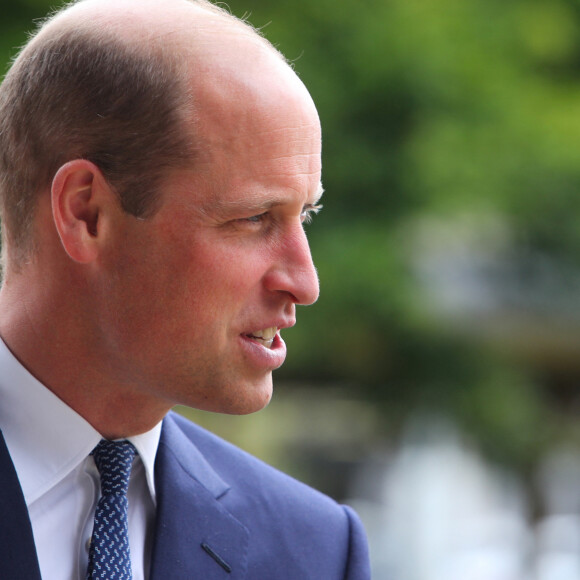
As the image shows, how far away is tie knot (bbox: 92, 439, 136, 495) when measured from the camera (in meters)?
2.29

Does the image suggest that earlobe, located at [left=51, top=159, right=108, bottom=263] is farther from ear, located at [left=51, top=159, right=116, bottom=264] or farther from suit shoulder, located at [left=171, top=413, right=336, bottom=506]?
suit shoulder, located at [left=171, top=413, right=336, bottom=506]

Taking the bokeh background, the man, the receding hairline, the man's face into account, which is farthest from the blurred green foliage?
the man's face

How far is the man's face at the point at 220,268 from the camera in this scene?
2211 mm

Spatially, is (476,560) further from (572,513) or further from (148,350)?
(148,350)

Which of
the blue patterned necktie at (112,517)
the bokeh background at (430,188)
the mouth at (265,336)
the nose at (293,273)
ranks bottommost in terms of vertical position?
the bokeh background at (430,188)

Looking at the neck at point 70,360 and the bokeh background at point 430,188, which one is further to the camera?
the bokeh background at point 430,188

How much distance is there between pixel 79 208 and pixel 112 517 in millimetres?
661

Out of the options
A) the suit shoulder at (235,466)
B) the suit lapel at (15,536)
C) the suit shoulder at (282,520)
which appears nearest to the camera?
the suit lapel at (15,536)

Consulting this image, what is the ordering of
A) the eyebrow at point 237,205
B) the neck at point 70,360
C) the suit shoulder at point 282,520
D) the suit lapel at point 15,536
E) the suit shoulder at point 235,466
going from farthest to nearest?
the suit shoulder at point 235,466, the suit shoulder at point 282,520, the neck at point 70,360, the eyebrow at point 237,205, the suit lapel at point 15,536

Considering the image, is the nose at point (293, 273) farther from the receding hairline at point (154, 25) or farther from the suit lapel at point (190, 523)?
the suit lapel at point (190, 523)

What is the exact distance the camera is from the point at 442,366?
24.7 ft

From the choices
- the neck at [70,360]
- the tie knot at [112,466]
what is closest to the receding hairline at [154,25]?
the neck at [70,360]

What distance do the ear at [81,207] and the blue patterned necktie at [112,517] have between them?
43cm

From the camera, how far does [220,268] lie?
7.26 feet
